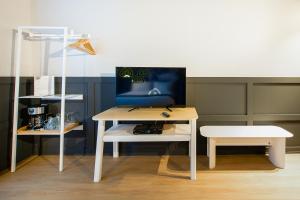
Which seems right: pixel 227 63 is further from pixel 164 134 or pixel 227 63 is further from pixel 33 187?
pixel 33 187

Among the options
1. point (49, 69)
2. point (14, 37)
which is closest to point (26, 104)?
point (49, 69)

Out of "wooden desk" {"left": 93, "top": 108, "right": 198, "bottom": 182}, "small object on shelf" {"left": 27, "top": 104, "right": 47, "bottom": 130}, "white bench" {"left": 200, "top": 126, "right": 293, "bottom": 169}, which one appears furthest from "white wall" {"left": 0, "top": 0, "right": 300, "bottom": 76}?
"wooden desk" {"left": 93, "top": 108, "right": 198, "bottom": 182}

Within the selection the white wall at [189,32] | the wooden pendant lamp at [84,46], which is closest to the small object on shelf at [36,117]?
the white wall at [189,32]

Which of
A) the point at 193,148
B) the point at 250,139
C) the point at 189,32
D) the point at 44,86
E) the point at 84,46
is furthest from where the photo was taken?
the point at 189,32

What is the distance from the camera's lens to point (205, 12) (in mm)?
2830

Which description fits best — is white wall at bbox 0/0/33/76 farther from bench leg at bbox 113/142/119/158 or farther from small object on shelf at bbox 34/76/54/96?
bench leg at bbox 113/142/119/158

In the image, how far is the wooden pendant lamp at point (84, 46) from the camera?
8.05 ft

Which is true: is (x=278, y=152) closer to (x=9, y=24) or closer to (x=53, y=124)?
(x=53, y=124)

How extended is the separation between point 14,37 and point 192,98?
2.24 m

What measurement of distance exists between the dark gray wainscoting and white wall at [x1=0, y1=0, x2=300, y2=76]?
0.15 m

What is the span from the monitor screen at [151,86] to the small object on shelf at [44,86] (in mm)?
840

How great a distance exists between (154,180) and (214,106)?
129 cm

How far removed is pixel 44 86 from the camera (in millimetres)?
2699

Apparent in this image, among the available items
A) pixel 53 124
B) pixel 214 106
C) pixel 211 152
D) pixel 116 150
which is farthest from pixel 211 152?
pixel 53 124
